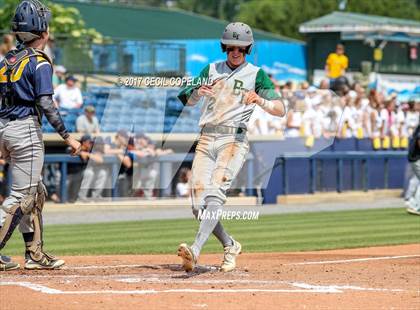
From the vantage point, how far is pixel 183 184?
2138cm

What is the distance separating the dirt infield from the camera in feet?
24.6

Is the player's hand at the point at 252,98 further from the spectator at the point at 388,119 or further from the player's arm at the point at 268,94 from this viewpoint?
the spectator at the point at 388,119

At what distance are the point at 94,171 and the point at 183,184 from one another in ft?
7.33

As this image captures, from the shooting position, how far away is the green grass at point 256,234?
43.1ft

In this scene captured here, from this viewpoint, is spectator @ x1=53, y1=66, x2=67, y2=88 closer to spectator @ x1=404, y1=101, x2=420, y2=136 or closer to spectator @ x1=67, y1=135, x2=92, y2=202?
spectator @ x1=67, y1=135, x2=92, y2=202

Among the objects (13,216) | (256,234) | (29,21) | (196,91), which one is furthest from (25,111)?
(256,234)

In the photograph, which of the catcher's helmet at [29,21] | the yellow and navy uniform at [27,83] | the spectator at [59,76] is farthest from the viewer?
the spectator at [59,76]

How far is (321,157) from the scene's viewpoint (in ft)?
78.0

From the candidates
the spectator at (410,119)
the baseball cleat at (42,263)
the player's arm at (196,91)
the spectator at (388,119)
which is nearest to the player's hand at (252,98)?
the player's arm at (196,91)

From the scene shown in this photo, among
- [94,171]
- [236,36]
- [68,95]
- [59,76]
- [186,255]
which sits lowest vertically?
[94,171]

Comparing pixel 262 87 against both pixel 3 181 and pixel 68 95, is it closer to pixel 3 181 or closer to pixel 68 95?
pixel 3 181

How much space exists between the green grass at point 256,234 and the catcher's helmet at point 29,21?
376cm

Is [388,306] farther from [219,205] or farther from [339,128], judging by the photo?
[339,128]

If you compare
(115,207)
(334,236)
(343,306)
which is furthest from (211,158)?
(115,207)
